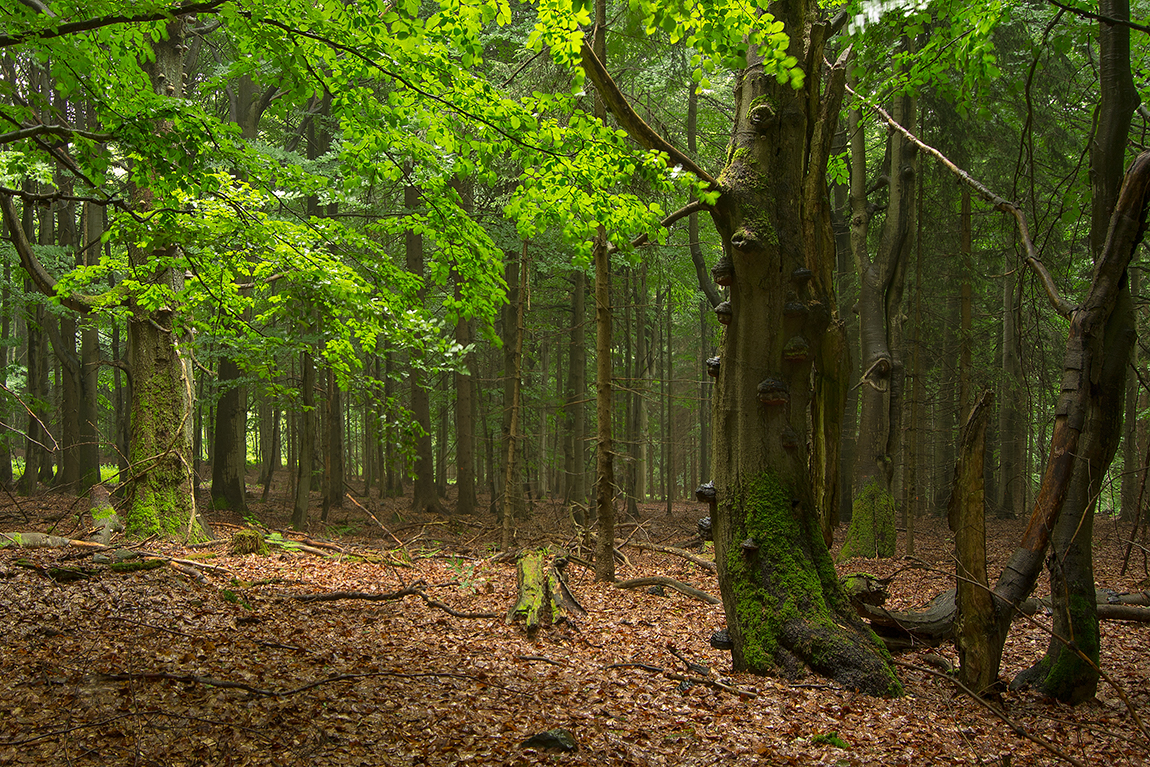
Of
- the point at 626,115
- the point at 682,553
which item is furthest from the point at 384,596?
the point at 682,553

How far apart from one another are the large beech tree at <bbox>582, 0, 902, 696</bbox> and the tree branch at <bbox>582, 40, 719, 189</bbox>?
0.01m

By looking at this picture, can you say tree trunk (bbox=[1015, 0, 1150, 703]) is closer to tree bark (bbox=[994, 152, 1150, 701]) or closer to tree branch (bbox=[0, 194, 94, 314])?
tree bark (bbox=[994, 152, 1150, 701])

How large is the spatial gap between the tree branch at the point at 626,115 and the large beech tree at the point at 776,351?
0.04 feet

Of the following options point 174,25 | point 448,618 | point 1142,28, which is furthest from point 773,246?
point 174,25

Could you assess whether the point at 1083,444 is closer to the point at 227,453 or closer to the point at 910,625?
the point at 910,625

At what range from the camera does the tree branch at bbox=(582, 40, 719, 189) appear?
5.16 metres

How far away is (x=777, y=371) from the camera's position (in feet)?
16.7

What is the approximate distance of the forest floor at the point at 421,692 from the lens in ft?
11.3

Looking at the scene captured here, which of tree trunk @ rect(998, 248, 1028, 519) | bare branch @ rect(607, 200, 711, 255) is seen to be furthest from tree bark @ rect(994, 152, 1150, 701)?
tree trunk @ rect(998, 248, 1028, 519)

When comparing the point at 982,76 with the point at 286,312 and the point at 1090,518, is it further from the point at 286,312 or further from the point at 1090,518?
the point at 286,312

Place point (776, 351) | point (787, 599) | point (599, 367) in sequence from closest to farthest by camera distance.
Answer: point (787, 599)
point (776, 351)
point (599, 367)

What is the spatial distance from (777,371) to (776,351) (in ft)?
0.51

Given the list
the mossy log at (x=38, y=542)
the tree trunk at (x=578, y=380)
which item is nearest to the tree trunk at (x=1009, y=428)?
the tree trunk at (x=578, y=380)

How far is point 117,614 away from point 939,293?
17897 millimetres
